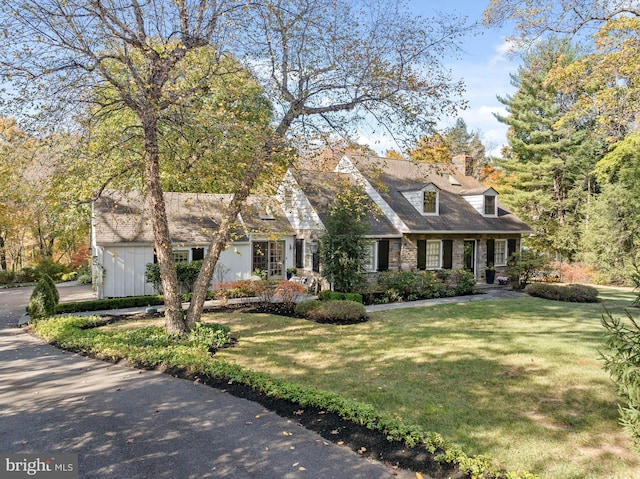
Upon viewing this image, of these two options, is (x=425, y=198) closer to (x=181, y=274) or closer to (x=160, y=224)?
(x=181, y=274)

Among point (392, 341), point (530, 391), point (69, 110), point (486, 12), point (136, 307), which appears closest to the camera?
point (530, 391)

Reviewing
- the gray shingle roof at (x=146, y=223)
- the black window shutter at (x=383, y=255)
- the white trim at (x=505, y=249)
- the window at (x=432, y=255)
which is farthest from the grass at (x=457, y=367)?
the white trim at (x=505, y=249)

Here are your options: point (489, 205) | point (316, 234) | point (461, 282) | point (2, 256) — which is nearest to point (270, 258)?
point (316, 234)

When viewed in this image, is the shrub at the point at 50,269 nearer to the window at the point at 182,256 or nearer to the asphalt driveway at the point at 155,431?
the window at the point at 182,256

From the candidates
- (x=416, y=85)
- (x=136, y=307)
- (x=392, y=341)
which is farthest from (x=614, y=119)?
(x=136, y=307)

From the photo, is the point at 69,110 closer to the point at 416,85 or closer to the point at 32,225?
the point at 416,85

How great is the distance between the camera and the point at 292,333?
11328mm

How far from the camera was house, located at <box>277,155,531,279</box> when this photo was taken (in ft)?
62.5

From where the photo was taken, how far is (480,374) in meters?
7.81

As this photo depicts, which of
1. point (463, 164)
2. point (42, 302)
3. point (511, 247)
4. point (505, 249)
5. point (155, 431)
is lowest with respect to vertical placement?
point (155, 431)

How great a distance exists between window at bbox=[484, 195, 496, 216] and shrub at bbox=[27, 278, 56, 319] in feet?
64.9

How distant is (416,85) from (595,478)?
341 inches

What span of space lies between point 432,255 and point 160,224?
13.7 metres

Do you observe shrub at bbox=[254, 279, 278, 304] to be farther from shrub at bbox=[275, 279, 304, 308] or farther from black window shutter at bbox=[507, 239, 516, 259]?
black window shutter at bbox=[507, 239, 516, 259]
